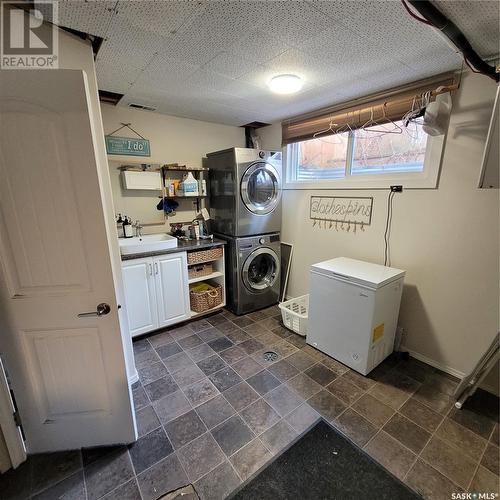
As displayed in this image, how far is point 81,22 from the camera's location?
4.13ft

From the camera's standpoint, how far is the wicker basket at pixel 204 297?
2918 millimetres

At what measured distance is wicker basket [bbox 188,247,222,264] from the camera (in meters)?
2.79

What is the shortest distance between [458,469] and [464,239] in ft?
4.82

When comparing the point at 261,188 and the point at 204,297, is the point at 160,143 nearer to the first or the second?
the point at 261,188

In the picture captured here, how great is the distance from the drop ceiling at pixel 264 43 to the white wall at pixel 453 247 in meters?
0.48

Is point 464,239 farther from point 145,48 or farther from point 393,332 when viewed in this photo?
point 145,48

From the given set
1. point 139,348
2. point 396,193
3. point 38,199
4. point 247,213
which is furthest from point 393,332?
point 38,199

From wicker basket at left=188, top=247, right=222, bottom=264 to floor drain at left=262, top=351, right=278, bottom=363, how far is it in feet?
3.91

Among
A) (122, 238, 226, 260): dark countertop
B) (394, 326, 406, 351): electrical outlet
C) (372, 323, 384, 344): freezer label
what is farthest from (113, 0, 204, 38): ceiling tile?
(394, 326, 406, 351): electrical outlet

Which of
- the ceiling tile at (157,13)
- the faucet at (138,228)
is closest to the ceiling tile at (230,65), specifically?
the ceiling tile at (157,13)

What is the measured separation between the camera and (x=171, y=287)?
266cm

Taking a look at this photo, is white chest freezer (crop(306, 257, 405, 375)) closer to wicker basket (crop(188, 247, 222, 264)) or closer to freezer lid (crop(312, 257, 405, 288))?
freezer lid (crop(312, 257, 405, 288))

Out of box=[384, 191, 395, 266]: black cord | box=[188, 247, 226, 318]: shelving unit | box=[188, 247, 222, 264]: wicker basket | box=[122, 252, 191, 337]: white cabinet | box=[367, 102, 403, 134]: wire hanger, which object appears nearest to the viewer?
box=[367, 102, 403, 134]: wire hanger

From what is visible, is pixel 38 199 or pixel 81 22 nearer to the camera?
pixel 38 199
